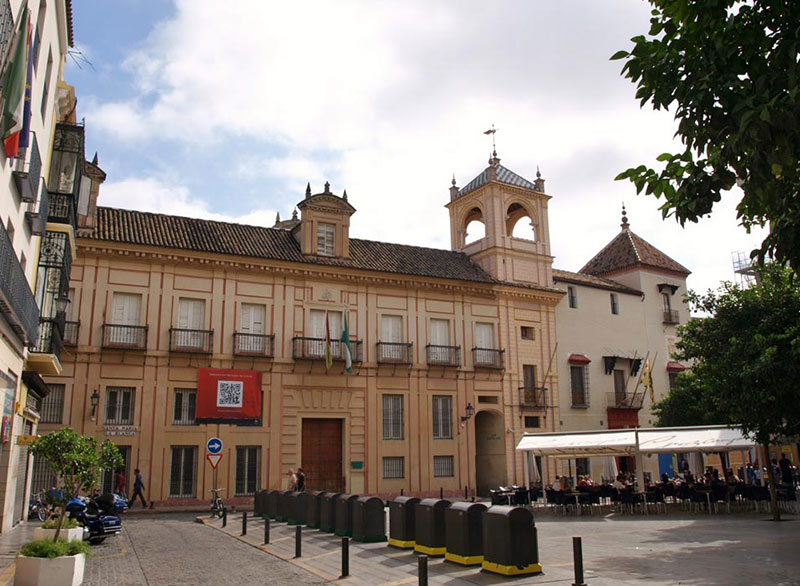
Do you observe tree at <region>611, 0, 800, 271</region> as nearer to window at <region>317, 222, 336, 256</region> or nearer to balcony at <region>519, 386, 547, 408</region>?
window at <region>317, 222, 336, 256</region>

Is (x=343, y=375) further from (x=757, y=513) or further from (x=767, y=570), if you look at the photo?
(x=767, y=570)

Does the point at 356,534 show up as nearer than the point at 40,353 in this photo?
Yes

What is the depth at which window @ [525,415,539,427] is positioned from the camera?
35.6 metres

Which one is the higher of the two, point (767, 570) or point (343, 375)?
point (343, 375)

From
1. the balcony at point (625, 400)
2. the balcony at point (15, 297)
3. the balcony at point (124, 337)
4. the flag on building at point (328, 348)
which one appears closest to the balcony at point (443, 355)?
the flag on building at point (328, 348)

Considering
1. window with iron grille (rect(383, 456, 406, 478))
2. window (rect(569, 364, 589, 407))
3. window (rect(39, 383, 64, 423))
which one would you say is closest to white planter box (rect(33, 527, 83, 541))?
window (rect(39, 383, 64, 423))

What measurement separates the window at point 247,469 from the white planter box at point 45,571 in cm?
1799

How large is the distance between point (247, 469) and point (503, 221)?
18253mm

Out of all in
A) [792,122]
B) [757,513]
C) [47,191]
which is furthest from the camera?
[757,513]

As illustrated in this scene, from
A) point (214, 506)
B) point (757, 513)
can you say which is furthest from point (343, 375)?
point (757, 513)

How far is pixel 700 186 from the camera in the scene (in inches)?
309

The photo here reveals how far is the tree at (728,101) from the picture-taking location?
A: 673cm

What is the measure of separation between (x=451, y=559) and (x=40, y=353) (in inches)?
466

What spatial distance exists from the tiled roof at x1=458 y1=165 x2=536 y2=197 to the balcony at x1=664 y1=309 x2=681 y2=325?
11.1 metres
